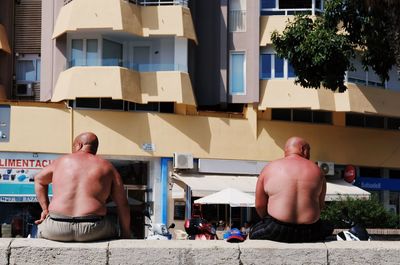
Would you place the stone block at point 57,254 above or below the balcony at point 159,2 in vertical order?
below

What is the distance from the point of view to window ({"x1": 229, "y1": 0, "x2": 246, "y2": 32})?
33812 millimetres

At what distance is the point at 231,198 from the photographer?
92.1 feet

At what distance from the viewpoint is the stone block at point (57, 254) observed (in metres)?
6.78

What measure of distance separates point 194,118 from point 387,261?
2536cm

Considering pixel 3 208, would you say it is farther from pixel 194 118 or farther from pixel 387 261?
pixel 387 261

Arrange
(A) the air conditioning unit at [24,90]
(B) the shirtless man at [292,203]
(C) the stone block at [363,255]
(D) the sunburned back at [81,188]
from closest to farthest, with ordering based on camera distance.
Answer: (C) the stone block at [363,255], (D) the sunburned back at [81,188], (B) the shirtless man at [292,203], (A) the air conditioning unit at [24,90]

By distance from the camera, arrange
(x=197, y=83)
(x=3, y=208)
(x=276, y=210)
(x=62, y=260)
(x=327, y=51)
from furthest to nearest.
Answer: (x=197, y=83) < (x=3, y=208) < (x=327, y=51) < (x=276, y=210) < (x=62, y=260)

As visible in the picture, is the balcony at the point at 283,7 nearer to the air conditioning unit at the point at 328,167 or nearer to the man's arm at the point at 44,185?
the air conditioning unit at the point at 328,167

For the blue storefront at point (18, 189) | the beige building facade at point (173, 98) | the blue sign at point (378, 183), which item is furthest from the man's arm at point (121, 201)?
the blue sign at point (378, 183)

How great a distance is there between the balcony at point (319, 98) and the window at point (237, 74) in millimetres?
824

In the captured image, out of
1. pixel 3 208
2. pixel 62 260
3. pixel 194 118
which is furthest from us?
pixel 194 118

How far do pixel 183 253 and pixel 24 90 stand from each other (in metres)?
28.1

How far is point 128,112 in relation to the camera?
103ft

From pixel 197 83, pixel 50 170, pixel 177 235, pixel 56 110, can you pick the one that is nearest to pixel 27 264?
pixel 50 170
